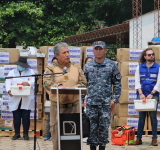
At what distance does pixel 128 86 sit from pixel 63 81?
4512 millimetres

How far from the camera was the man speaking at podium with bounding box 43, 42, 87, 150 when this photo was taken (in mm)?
5359

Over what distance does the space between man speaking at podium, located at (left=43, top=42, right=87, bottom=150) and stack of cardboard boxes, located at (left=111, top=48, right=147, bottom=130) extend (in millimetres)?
4253

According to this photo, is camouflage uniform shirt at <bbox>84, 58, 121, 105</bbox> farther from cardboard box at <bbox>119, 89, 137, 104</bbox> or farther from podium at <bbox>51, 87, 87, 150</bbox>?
cardboard box at <bbox>119, 89, 137, 104</bbox>

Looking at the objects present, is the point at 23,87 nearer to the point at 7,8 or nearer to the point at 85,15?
the point at 7,8

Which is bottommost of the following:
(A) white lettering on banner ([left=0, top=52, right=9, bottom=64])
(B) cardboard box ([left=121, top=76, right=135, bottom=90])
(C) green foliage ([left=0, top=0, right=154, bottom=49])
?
(B) cardboard box ([left=121, top=76, right=135, bottom=90])

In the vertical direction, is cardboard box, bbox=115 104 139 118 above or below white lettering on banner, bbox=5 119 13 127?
above

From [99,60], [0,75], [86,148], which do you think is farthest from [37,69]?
[99,60]

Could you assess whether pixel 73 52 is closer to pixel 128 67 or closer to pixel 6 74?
pixel 128 67

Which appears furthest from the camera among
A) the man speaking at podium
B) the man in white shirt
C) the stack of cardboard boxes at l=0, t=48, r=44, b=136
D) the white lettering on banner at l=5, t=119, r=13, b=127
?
the white lettering on banner at l=5, t=119, r=13, b=127

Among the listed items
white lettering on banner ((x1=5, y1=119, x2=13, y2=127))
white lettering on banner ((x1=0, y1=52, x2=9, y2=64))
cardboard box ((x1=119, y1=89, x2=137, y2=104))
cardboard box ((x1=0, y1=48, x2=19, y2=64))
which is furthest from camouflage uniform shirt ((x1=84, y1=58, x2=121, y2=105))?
white lettering on banner ((x1=5, y1=119, x2=13, y2=127))

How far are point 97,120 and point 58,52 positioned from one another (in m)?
1.42

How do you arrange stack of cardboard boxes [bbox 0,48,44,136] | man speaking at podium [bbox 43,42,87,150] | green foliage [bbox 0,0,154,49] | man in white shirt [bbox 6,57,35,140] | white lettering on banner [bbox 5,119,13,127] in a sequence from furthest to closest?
green foliage [bbox 0,0,154,49] < white lettering on banner [bbox 5,119,13,127] < stack of cardboard boxes [bbox 0,48,44,136] < man in white shirt [bbox 6,57,35,140] < man speaking at podium [bbox 43,42,87,150]

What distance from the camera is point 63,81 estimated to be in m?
5.37

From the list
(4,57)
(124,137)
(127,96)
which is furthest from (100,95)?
(4,57)
